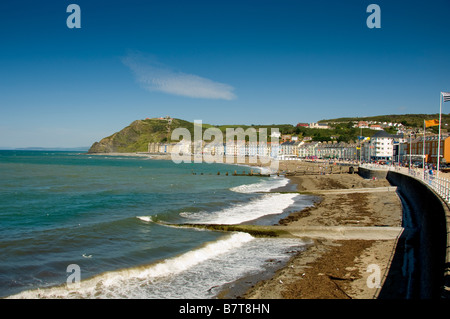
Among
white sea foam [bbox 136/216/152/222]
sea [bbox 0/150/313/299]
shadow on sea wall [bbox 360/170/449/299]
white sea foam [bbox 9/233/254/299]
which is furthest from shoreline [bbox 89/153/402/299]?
white sea foam [bbox 136/216/152/222]

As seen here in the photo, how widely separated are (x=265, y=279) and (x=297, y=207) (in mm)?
14060

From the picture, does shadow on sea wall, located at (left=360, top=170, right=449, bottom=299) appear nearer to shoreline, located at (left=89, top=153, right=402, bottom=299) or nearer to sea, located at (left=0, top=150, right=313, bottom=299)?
shoreline, located at (left=89, top=153, right=402, bottom=299)

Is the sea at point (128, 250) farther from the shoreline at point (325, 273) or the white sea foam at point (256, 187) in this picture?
the white sea foam at point (256, 187)

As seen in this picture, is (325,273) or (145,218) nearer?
(325,273)

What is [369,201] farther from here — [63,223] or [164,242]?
[63,223]

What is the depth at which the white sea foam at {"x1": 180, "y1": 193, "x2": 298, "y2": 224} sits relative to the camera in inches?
727

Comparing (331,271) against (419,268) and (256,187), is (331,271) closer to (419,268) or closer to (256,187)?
(419,268)

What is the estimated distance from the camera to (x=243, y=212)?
20.9 m

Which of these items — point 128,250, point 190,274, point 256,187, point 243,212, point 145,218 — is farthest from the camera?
point 256,187

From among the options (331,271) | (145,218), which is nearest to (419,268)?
(331,271)
